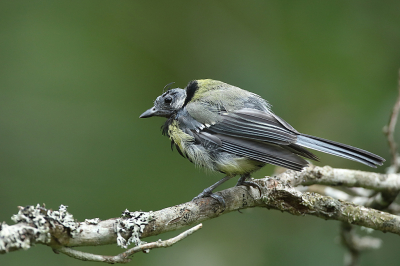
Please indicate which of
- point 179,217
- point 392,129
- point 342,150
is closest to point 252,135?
point 342,150

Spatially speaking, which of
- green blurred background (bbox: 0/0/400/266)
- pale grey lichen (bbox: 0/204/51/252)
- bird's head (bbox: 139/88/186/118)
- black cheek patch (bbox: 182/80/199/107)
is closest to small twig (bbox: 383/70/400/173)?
green blurred background (bbox: 0/0/400/266)

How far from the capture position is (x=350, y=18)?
3779mm

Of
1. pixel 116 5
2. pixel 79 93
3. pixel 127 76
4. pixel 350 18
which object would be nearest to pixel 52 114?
pixel 79 93

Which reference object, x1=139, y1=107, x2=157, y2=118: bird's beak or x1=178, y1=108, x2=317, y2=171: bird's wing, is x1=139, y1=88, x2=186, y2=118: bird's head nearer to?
x1=139, y1=107, x2=157, y2=118: bird's beak

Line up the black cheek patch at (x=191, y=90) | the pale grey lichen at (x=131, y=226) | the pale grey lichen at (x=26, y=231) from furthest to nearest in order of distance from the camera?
the black cheek patch at (x=191, y=90)
the pale grey lichen at (x=131, y=226)
the pale grey lichen at (x=26, y=231)

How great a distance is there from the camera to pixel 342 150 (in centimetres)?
228

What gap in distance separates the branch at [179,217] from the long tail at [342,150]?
0.32m

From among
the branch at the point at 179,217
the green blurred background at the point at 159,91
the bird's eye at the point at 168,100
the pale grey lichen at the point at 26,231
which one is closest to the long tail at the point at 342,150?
the branch at the point at 179,217

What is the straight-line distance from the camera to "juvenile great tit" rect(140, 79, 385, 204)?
2.31 m

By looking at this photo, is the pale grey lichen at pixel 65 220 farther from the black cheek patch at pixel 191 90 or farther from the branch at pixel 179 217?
the black cheek patch at pixel 191 90

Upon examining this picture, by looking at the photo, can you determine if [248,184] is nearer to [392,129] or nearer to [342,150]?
[342,150]

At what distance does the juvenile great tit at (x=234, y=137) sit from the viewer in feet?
7.57

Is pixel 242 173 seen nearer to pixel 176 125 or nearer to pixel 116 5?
pixel 176 125

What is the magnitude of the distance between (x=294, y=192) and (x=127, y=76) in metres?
2.28
